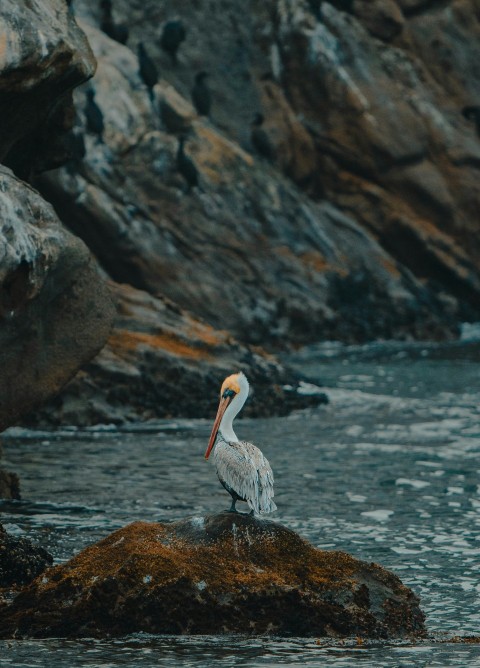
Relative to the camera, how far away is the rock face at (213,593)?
1030 centimetres

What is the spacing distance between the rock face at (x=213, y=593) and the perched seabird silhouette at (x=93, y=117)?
2318 centimetres

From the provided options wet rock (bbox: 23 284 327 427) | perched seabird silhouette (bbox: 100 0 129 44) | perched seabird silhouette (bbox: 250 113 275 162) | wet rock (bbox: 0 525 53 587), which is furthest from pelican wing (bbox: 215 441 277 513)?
perched seabird silhouette (bbox: 250 113 275 162)

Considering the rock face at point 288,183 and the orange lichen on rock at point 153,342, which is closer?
the orange lichen on rock at point 153,342

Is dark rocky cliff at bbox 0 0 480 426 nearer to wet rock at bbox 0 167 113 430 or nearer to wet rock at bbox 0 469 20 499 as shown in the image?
wet rock at bbox 0 167 113 430

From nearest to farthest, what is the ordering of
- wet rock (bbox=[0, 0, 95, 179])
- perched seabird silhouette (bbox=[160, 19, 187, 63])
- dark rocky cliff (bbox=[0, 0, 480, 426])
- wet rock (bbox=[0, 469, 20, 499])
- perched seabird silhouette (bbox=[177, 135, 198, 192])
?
wet rock (bbox=[0, 469, 20, 499])
wet rock (bbox=[0, 0, 95, 179])
dark rocky cliff (bbox=[0, 0, 480, 426])
perched seabird silhouette (bbox=[177, 135, 198, 192])
perched seabird silhouette (bbox=[160, 19, 187, 63])

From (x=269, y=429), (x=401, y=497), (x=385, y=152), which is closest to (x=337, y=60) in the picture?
(x=385, y=152)

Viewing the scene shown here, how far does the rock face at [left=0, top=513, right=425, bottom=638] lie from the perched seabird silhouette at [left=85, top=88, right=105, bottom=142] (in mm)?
23181

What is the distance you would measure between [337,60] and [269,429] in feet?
73.7

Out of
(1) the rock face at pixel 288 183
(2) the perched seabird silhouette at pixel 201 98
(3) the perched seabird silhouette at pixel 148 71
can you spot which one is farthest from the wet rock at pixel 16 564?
(2) the perched seabird silhouette at pixel 201 98

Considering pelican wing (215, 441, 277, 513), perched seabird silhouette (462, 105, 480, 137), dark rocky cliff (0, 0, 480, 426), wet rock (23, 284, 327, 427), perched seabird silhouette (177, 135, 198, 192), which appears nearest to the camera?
pelican wing (215, 441, 277, 513)

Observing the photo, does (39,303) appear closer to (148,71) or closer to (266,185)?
(148,71)

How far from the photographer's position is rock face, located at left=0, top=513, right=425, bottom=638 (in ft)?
33.8

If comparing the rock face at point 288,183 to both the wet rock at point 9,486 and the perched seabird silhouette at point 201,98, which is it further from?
the wet rock at point 9,486

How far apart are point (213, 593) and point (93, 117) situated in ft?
78.3
